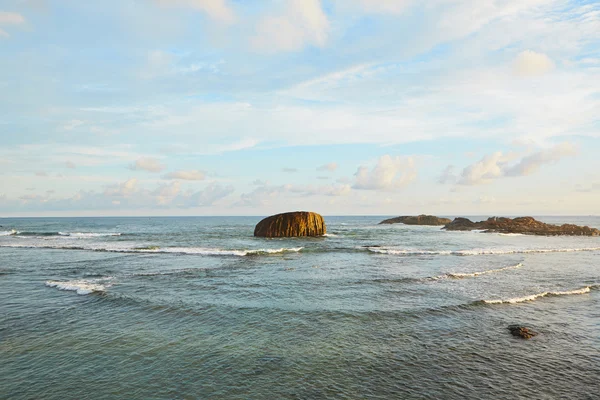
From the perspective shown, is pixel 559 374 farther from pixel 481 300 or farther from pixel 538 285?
pixel 538 285

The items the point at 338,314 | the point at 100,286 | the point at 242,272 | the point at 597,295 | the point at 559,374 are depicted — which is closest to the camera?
the point at 559,374

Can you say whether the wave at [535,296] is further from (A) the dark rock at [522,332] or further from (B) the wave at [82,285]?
(B) the wave at [82,285]

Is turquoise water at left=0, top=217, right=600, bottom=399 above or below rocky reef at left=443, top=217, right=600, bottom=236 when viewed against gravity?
below

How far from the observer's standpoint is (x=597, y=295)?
18.5 metres

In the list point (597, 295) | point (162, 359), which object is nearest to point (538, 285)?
point (597, 295)

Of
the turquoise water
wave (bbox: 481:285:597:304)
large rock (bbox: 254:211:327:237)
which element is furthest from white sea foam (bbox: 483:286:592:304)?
large rock (bbox: 254:211:327:237)

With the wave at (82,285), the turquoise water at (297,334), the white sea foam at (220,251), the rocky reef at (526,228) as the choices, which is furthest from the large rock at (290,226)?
the rocky reef at (526,228)

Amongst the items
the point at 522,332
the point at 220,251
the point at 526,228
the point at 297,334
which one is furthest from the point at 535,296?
the point at 526,228

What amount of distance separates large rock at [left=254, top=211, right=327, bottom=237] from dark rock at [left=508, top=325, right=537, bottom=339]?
1794 inches

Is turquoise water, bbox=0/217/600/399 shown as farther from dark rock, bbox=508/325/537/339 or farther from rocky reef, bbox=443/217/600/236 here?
rocky reef, bbox=443/217/600/236

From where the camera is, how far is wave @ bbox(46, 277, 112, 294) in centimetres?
1920

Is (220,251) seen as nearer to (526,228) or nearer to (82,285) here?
(82,285)

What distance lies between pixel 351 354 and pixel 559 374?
221 inches

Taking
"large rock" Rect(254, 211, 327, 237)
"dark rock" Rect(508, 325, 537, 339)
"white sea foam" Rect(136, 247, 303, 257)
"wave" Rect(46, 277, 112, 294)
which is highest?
"large rock" Rect(254, 211, 327, 237)
